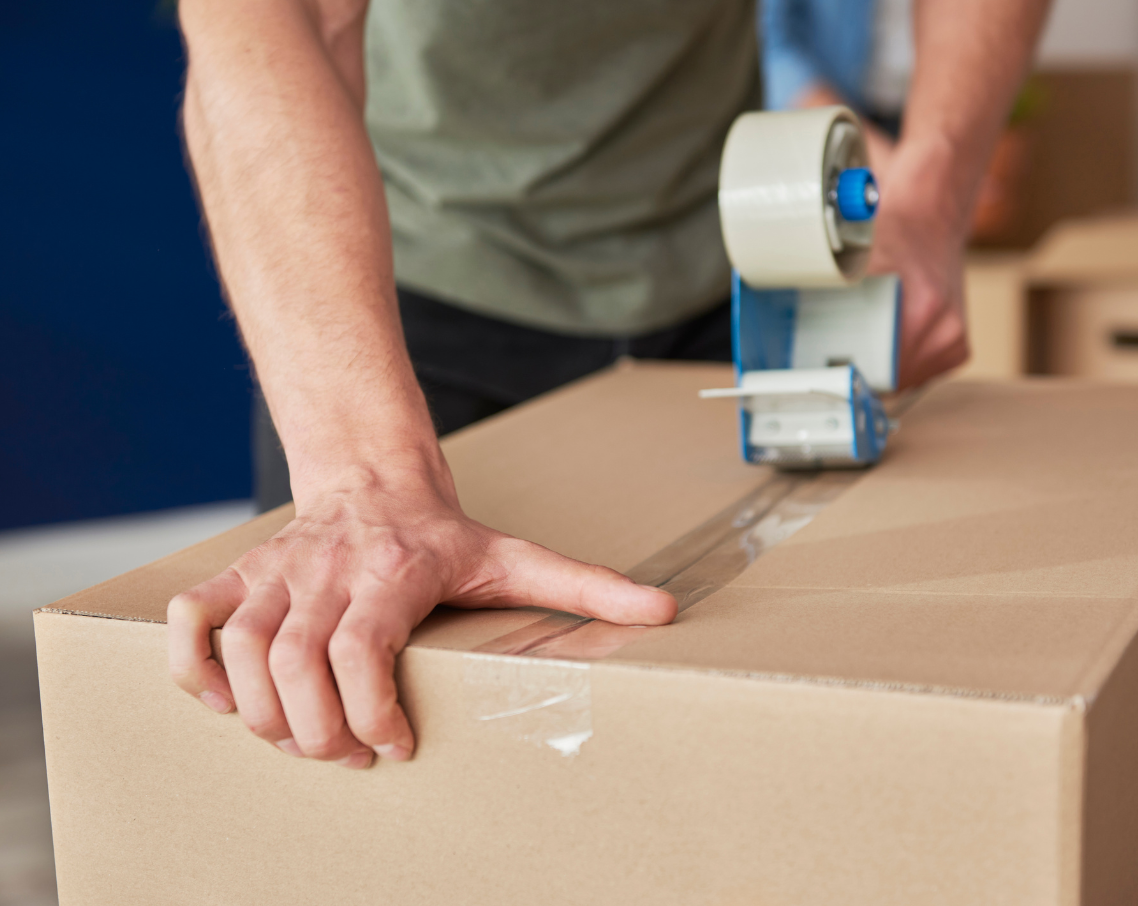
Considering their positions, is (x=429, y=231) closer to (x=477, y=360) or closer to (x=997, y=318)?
(x=477, y=360)

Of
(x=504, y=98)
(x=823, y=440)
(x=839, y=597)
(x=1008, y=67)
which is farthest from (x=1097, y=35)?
(x=839, y=597)

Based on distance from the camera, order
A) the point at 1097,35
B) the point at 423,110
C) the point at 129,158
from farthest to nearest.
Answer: the point at 1097,35, the point at 129,158, the point at 423,110

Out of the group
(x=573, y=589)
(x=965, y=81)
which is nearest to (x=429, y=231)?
(x=965, y=81)

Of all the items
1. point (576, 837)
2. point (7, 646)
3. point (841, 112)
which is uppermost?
point (841, 112)

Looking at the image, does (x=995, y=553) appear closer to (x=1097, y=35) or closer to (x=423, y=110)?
(x=423, y=110)

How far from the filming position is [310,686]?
0.42 metres

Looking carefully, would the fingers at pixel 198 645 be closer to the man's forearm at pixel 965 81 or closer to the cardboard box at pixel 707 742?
the cardboard box at pixel 707 742

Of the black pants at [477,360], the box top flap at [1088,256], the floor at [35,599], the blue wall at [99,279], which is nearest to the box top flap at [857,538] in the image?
the black pants at [477,360]

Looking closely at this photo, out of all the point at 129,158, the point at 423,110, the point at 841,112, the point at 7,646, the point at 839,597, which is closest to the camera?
the point at 839,597

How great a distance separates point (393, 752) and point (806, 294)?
47 cm

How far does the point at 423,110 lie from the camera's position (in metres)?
0.96

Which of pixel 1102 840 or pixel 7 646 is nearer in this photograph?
pixel 1102 840

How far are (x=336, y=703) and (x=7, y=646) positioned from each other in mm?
2024

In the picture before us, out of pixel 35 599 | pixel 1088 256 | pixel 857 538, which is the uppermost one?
pixel 857 538
